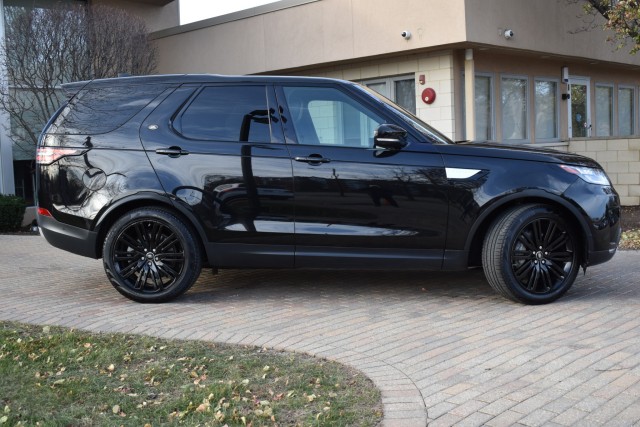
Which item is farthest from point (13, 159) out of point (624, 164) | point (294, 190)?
point (624, 164)

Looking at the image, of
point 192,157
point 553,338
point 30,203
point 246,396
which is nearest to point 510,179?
point 553,338

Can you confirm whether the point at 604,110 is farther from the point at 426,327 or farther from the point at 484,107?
the point at 426,327

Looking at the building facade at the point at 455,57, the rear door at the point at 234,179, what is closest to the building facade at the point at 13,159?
the building facade at the point at 455,57

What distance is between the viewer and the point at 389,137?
6031mm

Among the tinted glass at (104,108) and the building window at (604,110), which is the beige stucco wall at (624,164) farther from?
the tinted glass at (104,108)

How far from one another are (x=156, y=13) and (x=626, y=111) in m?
12.7

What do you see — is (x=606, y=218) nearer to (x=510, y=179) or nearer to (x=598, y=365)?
(x=510, y=179)

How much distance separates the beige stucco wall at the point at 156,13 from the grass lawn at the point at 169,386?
590 inches

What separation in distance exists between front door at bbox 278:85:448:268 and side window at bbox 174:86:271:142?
422mm

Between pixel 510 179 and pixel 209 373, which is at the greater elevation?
pixel 510 179

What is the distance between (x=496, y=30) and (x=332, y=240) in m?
8.69

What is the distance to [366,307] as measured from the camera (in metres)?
6.13

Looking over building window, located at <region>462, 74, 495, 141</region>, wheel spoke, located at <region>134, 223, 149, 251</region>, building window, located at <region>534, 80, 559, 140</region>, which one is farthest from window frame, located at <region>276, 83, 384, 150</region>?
building window, located at <region>534, 80, 559, 140</region>

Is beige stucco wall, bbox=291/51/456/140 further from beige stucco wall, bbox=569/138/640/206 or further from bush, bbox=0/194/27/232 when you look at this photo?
bush, bbox=0/194/27/232
